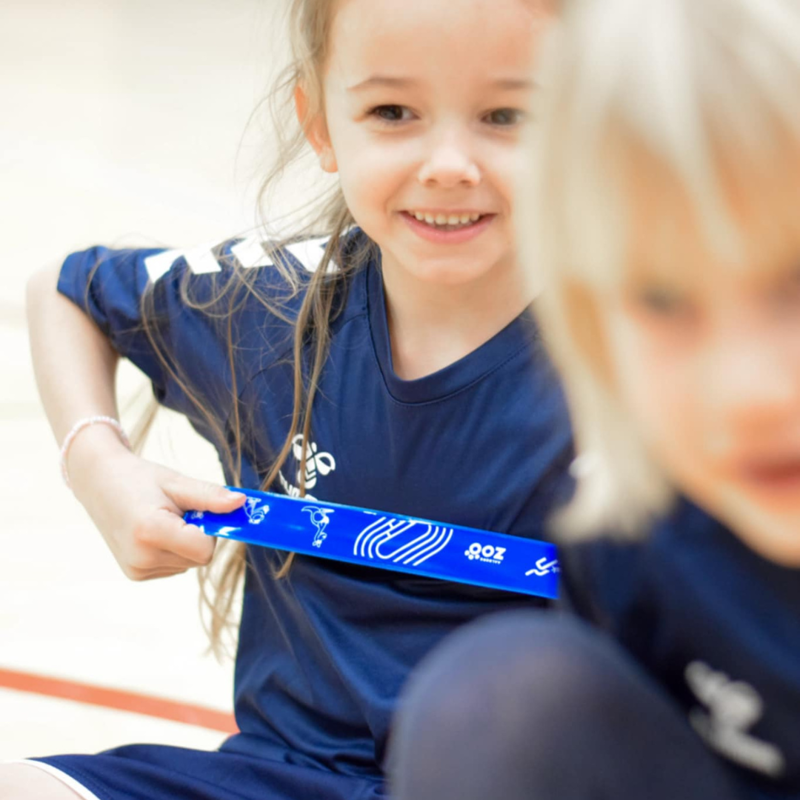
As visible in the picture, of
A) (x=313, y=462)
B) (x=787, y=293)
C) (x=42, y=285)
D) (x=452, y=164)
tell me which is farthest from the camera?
(x=42, y=285)

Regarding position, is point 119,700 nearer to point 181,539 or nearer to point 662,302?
point 181,539

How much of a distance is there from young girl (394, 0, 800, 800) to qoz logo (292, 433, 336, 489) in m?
0.28

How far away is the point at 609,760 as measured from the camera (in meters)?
0.35

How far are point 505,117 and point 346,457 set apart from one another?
0.70ft

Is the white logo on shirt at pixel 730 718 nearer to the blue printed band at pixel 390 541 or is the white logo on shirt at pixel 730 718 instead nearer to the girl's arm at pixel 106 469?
the blue printed band at pixel 390 541

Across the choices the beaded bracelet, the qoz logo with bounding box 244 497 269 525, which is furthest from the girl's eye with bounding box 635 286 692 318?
the beaded bracelet

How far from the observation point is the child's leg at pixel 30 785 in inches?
23.6

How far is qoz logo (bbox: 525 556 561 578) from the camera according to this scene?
0.61 m

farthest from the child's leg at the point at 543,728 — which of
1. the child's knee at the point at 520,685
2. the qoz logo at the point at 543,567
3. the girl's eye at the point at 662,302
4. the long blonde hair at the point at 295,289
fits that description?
the long blonde hair at the point at 295,289

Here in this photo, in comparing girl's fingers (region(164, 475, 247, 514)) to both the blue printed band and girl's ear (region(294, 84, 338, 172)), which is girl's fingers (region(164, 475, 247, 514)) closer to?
the blue printed band

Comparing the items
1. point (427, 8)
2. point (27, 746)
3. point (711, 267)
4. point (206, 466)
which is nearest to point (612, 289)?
point (711, 267)

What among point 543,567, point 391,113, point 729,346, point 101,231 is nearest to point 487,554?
point 543,567

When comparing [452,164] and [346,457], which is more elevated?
[452,164]

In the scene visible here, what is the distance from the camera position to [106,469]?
2.37ft
